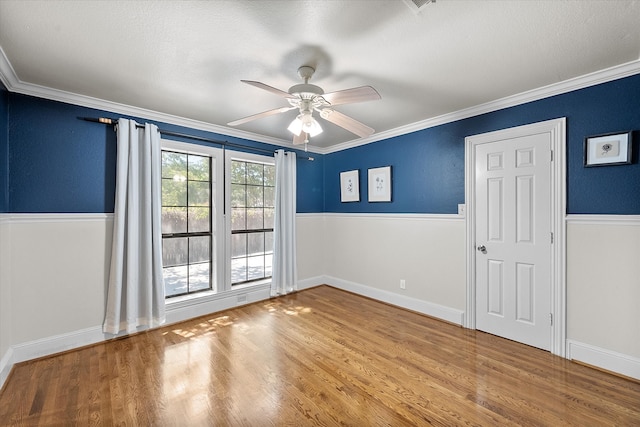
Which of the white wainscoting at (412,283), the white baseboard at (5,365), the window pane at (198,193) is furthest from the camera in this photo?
the window pane at (198,193)

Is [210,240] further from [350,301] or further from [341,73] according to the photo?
[341,73]

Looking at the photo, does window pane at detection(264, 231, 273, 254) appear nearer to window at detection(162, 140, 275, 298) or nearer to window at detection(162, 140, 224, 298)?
window at detection(162, 140, 275, 298)

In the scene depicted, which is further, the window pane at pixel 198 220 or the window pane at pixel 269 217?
the window pane at pixel 269 217

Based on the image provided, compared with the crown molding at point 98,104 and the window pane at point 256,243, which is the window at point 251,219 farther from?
the crown molding at point 98,104

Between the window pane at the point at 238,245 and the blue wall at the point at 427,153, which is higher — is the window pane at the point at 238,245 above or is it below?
below

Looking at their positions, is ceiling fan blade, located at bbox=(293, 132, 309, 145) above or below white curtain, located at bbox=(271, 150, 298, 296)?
above

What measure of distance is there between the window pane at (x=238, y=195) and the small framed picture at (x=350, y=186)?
61.8 inches

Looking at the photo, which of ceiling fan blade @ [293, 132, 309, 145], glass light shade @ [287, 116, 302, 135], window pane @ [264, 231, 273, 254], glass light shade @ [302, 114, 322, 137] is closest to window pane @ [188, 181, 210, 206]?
window pane @ [264, 231, 273, 254]

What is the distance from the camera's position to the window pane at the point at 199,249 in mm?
3578

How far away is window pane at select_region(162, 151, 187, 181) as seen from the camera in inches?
133

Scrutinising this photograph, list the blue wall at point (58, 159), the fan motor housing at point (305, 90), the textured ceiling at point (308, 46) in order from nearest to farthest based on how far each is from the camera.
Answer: the textured ceiling at point (308, 46), the fan motor housing at point (305, 90), the blue wall at point (58, 159)

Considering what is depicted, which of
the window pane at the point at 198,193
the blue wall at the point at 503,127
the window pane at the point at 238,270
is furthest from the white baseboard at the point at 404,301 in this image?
the window pane at the point at 198,193

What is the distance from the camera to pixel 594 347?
2.34 meters

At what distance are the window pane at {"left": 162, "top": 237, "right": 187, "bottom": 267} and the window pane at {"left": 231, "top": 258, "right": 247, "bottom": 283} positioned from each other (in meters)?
0.67
